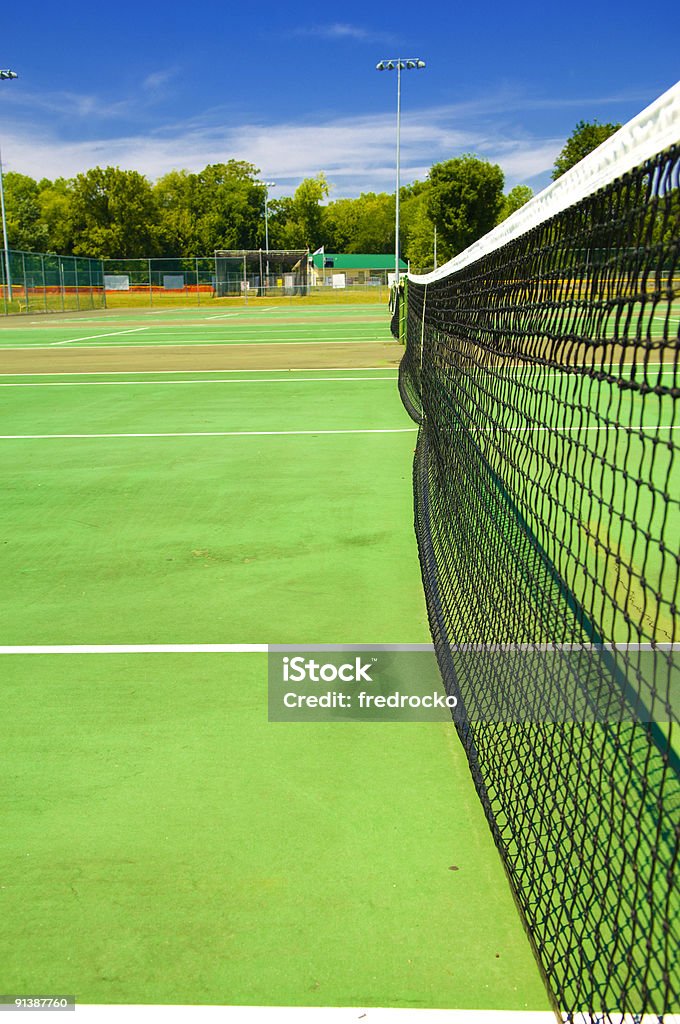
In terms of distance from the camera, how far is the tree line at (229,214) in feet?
258

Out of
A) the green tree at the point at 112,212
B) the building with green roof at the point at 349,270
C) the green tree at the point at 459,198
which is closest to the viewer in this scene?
the building with green roof at the point at 349,270

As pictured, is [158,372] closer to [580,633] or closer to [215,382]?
[215,382]

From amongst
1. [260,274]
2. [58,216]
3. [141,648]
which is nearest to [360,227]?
[58,216]

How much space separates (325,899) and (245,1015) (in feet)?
1.53

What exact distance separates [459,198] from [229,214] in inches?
1027

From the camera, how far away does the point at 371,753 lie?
364cm

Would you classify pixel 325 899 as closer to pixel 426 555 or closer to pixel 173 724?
pixel 173 724

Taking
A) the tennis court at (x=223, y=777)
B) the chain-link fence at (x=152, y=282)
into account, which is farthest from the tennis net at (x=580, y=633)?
the chain-link fence at (x=152, y=282)

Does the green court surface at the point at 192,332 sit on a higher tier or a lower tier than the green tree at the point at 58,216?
lower

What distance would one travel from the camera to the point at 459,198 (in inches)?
3081

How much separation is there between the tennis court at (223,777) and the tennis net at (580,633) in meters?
0.16

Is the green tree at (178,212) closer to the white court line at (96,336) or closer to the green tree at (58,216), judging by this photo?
the green tree at (58,216)

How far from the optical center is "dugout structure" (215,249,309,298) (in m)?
63.9

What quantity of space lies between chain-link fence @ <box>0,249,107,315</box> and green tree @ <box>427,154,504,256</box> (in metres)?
35.4
